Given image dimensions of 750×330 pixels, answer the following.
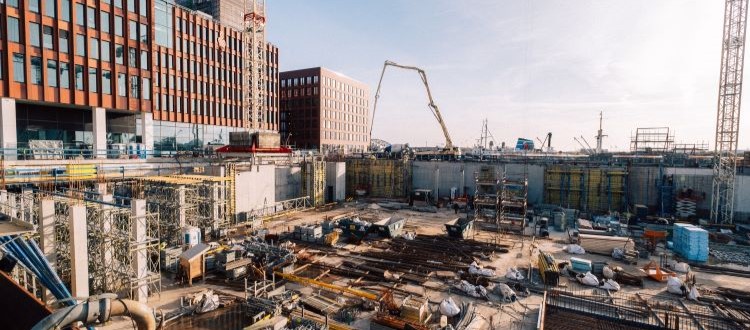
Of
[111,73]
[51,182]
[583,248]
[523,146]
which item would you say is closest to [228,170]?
[51,182]

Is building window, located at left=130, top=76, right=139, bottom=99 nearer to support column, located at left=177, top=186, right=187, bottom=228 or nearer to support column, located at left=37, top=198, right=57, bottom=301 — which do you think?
support column, located at left=177, top=186, right=187, bottom=228

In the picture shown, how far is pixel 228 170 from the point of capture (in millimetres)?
31812

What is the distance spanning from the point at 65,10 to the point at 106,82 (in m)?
7.02

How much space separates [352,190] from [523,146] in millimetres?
57209

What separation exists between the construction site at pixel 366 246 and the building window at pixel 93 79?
9.91m

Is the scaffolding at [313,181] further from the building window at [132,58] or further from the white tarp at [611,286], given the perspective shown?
the white tarp at [611,286]

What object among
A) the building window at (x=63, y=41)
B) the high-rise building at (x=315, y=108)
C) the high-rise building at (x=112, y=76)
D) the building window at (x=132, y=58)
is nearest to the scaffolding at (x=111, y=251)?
the high-rise building at (x=112, y=76)

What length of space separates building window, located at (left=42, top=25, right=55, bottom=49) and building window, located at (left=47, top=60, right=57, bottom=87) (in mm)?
1417

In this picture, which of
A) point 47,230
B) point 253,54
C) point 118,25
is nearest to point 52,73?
point 118,25

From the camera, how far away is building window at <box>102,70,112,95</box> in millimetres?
36781

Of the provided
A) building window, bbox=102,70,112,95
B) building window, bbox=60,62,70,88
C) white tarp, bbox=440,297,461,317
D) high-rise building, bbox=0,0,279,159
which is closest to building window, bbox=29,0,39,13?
high-rise building, bbox=0,0,279,159

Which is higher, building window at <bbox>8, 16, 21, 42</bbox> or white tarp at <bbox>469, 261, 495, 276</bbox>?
building window at <bbox>8, 16, 21, 42</bbox>

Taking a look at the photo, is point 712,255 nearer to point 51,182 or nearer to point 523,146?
point 51,182

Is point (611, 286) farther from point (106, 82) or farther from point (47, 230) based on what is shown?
point (106, 82)
